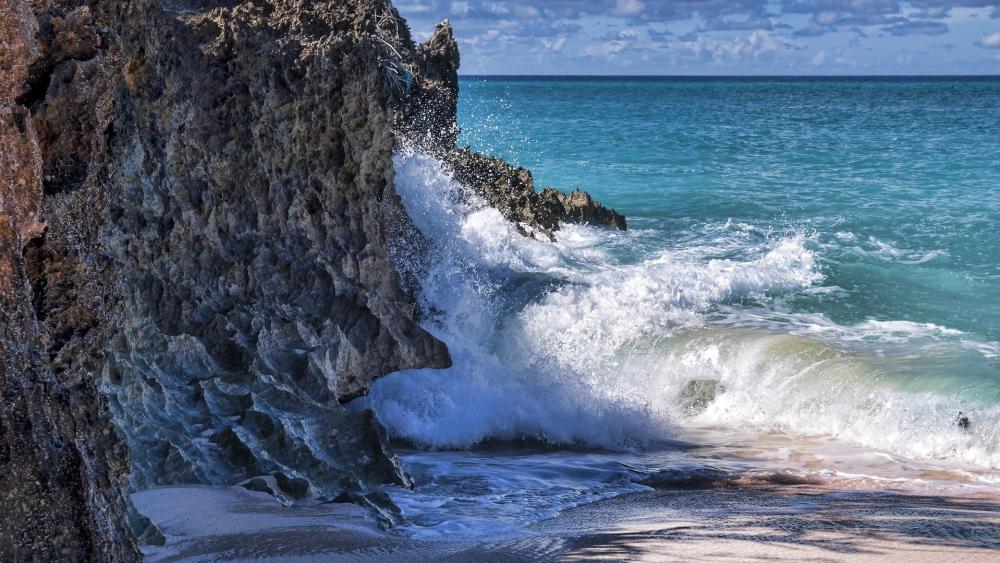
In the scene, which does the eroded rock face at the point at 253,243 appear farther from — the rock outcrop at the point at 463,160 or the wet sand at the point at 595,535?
the rock outcrop at the point at 463,160

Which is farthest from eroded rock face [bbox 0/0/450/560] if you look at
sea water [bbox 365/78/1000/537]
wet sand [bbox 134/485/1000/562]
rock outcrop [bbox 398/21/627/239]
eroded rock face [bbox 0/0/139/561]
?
eroded rock face [bbox 0/0/139/561]

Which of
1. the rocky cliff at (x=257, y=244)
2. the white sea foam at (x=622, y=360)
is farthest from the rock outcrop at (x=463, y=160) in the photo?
the rocky cliff at (x=257, y=244)

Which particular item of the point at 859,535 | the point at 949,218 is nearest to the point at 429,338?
the point at 859,535

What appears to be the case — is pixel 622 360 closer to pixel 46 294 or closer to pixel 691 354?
pixel 691 354

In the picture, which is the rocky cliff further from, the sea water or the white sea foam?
the white sea foam

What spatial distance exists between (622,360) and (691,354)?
64cm

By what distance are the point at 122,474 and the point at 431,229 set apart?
4119mm

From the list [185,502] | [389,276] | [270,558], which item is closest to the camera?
[270,558]

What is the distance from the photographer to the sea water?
6.41 meters

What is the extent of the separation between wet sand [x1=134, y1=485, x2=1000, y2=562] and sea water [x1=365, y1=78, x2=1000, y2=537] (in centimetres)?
31

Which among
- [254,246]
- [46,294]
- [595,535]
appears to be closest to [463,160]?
[254,246]

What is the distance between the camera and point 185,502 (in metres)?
4.51

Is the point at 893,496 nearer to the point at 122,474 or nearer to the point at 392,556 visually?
the point at 392,556

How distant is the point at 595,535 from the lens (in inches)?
183
